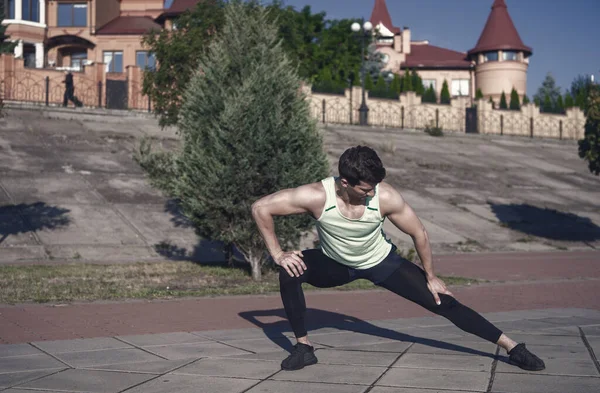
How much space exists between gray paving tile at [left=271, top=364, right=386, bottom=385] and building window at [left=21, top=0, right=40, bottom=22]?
5245cm

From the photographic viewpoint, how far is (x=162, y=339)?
20.7 feet

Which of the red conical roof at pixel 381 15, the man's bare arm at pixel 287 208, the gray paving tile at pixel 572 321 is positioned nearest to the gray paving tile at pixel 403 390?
the man's bare arm at pixel 287 208

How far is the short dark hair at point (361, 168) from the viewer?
15.4 ft

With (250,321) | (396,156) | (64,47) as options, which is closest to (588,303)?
(250,321)

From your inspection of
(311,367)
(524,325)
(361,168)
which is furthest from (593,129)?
(361,168)

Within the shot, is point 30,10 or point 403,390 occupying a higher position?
point 30,10

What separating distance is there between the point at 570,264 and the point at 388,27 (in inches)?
2631

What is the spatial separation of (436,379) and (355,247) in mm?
1008

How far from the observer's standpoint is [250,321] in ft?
24.6

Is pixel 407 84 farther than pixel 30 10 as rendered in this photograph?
Yes

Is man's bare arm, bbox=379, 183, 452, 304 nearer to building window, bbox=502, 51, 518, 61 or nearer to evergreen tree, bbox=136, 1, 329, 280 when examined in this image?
evergreen tree, bbox=136, 1, 329, 280

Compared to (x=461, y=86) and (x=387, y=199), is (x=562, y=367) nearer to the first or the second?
(x=387, y=199)

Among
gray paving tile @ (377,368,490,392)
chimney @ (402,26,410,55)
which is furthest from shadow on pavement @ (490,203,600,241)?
chimney @ (402,26,410,55)

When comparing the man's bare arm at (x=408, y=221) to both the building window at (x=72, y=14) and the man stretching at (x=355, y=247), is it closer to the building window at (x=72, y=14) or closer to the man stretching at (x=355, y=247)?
the man stretching at (x=355, y=247)
